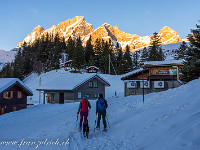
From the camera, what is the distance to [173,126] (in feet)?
20.1

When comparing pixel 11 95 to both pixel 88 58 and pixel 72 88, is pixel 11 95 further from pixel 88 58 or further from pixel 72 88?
pixel 88 58

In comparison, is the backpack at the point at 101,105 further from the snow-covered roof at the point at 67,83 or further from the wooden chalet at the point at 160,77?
the snow-covered roof at the point at 67,83

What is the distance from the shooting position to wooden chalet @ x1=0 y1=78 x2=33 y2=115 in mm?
23500

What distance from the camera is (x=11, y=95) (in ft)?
83.5

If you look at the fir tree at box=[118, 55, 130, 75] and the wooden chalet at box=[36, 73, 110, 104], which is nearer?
the wooden chalet at box=[36, 73, 110, 104]

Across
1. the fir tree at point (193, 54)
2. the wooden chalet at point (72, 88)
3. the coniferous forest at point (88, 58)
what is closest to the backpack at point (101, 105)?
the fir tree at point (193, 54)

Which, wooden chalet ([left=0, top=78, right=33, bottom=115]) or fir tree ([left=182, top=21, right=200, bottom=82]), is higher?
fir tree ([left=182, top=21, right=200, bottom=82])

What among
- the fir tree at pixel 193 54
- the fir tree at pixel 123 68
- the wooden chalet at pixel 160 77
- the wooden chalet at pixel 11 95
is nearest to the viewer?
the fir tree at pixel 193 54

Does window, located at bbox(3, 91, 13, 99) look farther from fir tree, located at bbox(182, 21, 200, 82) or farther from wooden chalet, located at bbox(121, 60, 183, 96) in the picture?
fir tree, located at bbox(182, 21, 200, 82)

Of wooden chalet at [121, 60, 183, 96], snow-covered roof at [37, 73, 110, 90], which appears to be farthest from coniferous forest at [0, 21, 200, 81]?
snow-covered roof at [37, 73, 110, 90]

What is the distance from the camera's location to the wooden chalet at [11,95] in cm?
2350

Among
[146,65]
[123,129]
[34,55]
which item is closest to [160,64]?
[146,65]

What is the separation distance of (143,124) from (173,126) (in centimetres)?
193

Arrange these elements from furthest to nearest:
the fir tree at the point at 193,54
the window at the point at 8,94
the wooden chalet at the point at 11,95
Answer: the window at the point at 8,94, the wooden chalet at the point at 11,95, the fir tree at the point at 193,54
